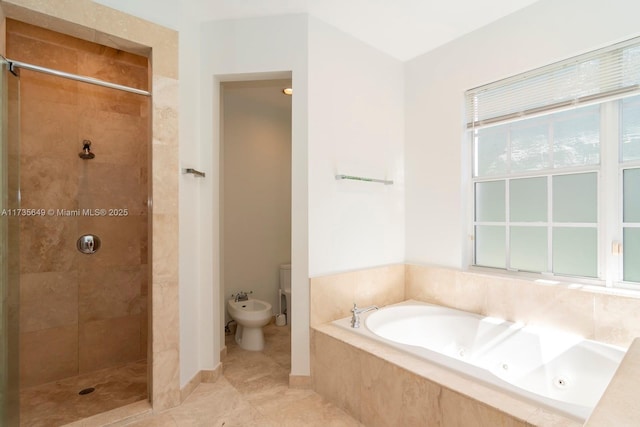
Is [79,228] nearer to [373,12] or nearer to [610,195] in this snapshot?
[373,12]

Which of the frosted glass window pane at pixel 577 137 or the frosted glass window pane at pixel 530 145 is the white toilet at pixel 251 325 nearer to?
the frosted glass window pane at pixel 530 145

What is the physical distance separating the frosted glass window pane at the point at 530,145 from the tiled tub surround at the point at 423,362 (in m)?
0.84

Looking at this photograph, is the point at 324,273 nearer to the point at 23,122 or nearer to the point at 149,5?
the point at 149,5

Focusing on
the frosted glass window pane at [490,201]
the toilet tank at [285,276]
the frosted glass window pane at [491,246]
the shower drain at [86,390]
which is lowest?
the shower drain at [86,390]

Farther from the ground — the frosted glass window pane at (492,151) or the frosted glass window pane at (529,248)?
the frosted glass window pane at (492,151)

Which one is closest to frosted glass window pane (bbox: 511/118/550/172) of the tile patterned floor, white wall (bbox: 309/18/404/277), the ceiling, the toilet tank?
the ceiling

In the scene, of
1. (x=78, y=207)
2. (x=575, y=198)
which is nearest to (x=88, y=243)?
(x=78, y=207)

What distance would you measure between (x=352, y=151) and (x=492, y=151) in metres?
1.10

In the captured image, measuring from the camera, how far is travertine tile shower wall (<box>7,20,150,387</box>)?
211 cm

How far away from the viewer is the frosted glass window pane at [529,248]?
7.19 feet

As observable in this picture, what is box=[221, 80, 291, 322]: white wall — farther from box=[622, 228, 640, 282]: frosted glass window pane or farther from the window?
box=[622, 228, 640, 282]: frosted glass window pane

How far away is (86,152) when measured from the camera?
231 centimetres

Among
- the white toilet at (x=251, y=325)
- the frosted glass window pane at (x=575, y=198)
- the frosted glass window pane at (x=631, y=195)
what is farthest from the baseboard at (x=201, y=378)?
the frosted glass window pane at (x=631, y=195)

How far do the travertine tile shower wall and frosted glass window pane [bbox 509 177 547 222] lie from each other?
2.74 metres
